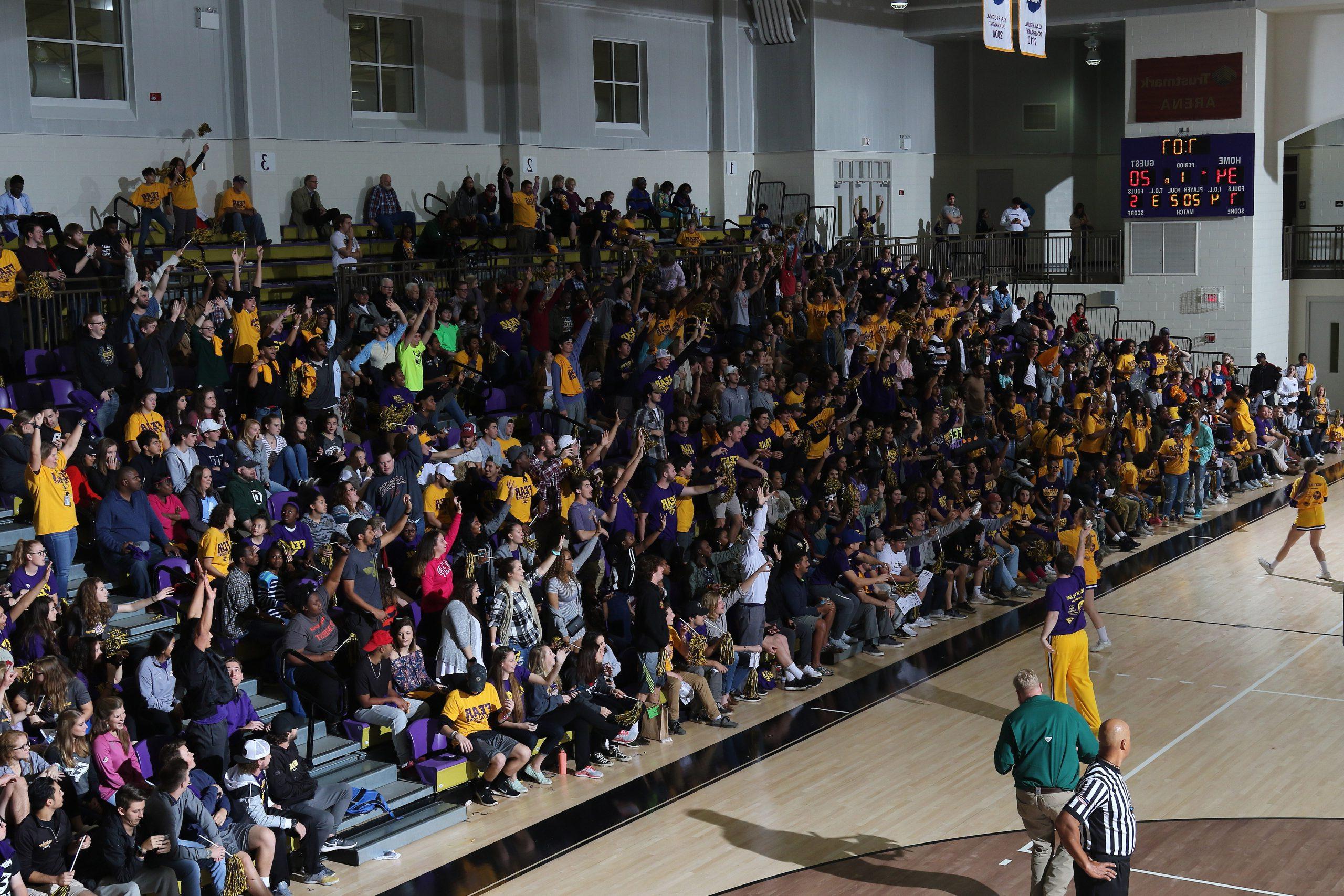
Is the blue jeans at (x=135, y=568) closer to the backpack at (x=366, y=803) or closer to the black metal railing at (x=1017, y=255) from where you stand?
the backpack at (x=366, y=803)

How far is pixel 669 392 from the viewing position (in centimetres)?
1641

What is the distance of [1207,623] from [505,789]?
8.03 meters

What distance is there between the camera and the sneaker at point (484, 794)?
10.4m

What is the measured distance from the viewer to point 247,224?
1817 cm

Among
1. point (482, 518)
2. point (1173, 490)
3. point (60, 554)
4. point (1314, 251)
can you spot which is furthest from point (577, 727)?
point (1314, 251)

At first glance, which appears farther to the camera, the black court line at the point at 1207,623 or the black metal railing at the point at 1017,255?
the black metal railing at the point at 1017,255

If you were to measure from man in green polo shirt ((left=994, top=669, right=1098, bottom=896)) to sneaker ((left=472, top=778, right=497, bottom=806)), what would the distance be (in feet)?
13.3

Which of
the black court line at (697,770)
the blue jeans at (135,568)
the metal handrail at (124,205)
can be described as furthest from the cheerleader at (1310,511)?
the metal handrail at (124,205)

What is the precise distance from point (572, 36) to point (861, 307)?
22.2 feet

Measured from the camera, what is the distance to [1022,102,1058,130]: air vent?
32.4 meters

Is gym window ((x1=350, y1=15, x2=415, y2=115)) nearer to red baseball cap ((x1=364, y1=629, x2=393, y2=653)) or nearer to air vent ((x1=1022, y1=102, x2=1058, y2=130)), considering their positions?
red baseball cap ((x1=364, y1=629, x2=393, y2=653))

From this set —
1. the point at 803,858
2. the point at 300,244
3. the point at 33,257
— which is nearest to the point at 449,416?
the point at 33,257

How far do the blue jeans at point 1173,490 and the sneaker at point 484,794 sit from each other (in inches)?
483

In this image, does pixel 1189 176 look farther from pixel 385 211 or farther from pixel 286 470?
pixel 286 470
